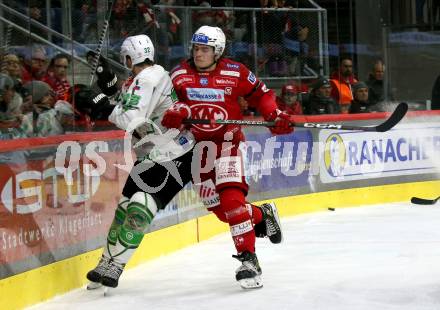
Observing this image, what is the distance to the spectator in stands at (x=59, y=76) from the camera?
252 inches

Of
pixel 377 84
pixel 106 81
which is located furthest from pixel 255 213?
pixel 377 84

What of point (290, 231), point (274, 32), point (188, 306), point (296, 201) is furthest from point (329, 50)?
point (188, 306)

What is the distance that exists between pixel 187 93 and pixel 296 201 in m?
3.63

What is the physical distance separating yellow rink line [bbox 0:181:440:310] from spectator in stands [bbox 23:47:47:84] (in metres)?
1.02

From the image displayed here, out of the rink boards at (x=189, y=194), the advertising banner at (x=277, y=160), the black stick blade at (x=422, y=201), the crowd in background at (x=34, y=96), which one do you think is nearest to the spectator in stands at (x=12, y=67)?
the crowd in background at (x=34, y=96)

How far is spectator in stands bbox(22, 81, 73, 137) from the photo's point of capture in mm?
5895

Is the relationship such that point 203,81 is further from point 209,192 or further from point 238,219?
point 238,219

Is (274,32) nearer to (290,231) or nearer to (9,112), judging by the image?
(290,231)

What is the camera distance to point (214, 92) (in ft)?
19.4

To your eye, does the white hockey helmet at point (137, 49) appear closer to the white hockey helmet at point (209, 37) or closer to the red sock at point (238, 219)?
the white hockey helmet at point (209, 37)

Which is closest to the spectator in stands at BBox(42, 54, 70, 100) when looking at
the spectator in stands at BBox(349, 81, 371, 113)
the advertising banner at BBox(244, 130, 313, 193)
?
the advertising banner at BBox(244, 130, 313, 193)

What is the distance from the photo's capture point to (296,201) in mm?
9391

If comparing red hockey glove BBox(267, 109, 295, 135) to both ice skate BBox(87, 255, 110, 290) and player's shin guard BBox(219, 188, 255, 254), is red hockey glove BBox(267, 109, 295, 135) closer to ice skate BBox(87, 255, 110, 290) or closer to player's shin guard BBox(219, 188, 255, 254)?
player's shin guard BBox(219, 188, 255, 254)

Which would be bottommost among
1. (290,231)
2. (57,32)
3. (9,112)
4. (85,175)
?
(290,231)
